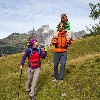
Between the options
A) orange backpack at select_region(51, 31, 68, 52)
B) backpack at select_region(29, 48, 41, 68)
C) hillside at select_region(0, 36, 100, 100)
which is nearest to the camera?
hillside at select_region(0, 36, 100, 100)

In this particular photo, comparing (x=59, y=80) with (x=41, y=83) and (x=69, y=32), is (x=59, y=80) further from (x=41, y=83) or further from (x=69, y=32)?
(x=69, y=32)

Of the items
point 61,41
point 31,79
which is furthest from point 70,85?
point 61,41

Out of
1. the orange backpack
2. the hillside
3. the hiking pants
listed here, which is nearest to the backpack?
the hiking pants

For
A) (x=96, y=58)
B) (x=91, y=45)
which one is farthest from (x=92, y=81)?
(x=91, y=45)

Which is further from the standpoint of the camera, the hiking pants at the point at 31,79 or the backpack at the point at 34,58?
the backpack at the point at 34,58

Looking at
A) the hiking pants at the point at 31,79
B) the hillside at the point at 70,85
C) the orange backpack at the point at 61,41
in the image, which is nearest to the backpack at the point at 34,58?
the hiking pants at the point at 31,79

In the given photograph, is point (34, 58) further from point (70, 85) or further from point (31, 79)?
point (70, 85)

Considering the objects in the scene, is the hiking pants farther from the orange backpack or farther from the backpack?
the orange backpack

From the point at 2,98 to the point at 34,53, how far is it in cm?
352

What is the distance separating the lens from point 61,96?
15.6 metres

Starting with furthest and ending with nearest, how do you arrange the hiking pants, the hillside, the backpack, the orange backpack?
1. the orange backpack
2. the backpack
3. the hiking pants
4. the hillside

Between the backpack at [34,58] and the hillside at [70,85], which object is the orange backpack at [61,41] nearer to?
the backpack at [34,58]

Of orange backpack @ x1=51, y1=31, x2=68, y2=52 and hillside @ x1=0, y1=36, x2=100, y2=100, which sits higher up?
orange backpack @ x1=51, y1=31, x2=68, y2=52

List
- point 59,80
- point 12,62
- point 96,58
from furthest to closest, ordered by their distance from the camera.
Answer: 1. point 12,62
2. point 96,58
3. point 59,80
